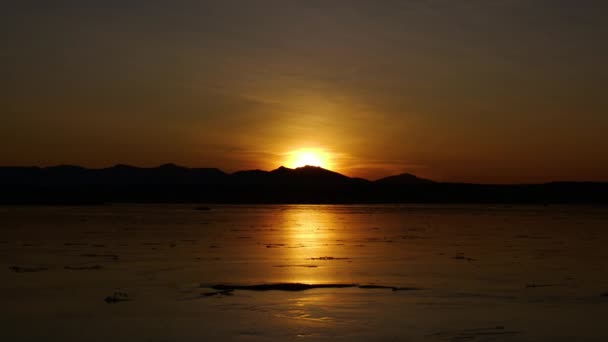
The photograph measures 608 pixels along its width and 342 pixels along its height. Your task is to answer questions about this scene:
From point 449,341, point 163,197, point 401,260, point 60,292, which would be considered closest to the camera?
point 449,341

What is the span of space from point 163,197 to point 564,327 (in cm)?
17977

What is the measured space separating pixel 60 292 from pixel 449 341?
10387 mm

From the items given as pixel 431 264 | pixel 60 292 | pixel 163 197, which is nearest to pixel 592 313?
pixel 431 264

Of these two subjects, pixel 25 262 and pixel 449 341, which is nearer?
pixel 449 341

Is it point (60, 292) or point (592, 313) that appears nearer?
point (592, 313)

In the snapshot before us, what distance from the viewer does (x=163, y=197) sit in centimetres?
18950

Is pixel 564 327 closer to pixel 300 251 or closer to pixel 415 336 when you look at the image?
pixel 415 336

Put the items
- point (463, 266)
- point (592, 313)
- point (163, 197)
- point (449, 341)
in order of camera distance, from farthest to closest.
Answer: point (163, 197) < point (463, 266) < point (592, 313) < point (449, 341)

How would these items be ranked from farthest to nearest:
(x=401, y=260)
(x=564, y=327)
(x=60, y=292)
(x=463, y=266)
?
(x=401, y=260)
(x=463, y=266)
(x=60, y=292)
(x=564, y=327)

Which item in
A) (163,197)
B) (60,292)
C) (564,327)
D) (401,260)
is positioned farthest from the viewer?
(163,197)

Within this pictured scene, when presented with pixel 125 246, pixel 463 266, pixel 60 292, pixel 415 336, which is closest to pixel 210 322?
pixel 415 336

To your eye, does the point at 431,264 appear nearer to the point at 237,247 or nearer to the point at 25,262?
the point at 237,247

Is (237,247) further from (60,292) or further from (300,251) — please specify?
(60,292)

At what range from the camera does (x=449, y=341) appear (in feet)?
42.7
